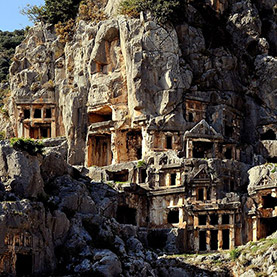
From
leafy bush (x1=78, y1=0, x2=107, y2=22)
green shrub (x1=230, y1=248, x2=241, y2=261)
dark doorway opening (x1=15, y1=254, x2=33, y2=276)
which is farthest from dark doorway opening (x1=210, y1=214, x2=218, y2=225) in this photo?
leafy bush (x1=78, y1=0, x2=107, y2=22)

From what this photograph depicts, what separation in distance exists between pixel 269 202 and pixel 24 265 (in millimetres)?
27077

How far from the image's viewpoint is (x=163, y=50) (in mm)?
76000

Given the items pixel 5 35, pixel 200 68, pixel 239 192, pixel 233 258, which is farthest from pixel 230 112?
pixel 5 35

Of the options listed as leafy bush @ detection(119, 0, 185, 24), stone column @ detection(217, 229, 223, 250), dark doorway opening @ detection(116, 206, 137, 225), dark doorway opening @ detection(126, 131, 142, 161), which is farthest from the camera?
leafy bush @ detection(119, 0, 185, 24)

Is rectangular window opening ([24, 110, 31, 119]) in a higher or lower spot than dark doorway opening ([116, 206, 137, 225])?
higher

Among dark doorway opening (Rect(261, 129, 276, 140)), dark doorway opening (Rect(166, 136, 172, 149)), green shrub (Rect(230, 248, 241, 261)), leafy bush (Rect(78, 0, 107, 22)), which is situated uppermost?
leafy bush (Rect(78, 0, 107, 22))

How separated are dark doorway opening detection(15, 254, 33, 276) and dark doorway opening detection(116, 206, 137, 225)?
19.9m

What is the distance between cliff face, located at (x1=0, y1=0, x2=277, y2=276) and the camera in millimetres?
67500

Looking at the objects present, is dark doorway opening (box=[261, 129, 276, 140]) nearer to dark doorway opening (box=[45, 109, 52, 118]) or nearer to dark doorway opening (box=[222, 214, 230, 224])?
dark doorway opening (box=[222, 214, 230, 224])

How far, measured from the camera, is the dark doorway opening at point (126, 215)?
68938 mm

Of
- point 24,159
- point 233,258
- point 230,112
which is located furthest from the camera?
point 230,112

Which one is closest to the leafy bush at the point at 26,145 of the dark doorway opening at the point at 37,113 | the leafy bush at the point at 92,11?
the dark doorway opening at the point at 37,113

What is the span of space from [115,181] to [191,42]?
59.5 ft

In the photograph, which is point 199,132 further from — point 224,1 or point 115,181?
point 224,1
